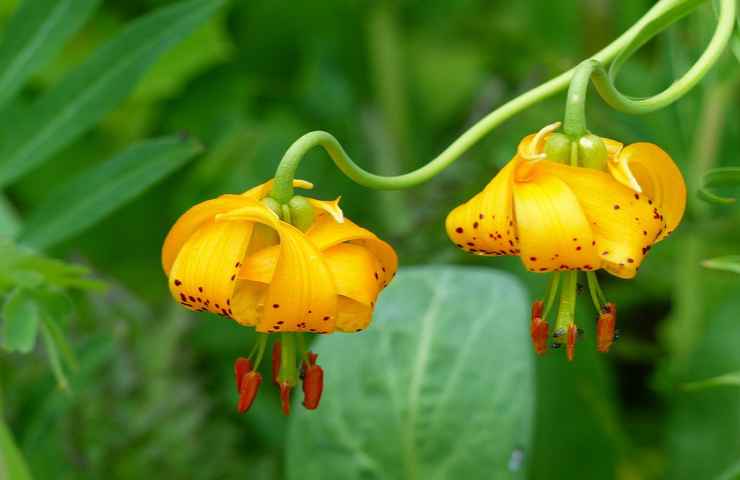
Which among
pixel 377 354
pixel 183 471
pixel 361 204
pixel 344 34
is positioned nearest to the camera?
pixel 377 354

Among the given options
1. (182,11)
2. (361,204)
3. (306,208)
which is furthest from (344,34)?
(306,208)

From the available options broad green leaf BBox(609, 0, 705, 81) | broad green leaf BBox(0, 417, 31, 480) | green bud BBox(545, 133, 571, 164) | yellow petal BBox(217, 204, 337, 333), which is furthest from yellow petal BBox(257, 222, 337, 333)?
broad green leaf BBox(0, 417, 31, 480)

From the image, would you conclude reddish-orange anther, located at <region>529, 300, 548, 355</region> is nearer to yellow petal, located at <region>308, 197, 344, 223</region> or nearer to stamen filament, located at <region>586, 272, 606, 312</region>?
stamen filament, located at <region>586, 272, 606, 312</region>

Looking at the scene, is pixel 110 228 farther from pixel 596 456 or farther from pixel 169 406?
pixel 596 456

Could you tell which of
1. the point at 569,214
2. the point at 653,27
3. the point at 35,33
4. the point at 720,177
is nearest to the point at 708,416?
the point at 720,177

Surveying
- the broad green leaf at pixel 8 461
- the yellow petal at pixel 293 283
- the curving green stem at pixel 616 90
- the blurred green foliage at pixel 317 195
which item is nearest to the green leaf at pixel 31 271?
the blurred green foliage at pixel 317 195

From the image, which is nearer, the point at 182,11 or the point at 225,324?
the point at 182,11
